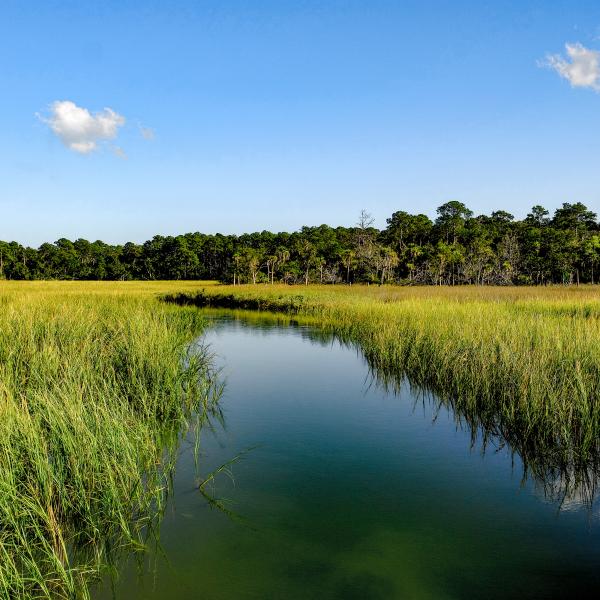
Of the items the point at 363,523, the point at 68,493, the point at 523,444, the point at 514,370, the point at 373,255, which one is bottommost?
the point at 363,523

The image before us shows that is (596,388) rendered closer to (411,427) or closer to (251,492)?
(411,427)

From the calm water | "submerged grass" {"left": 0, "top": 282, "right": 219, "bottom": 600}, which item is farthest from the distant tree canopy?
"submerged grass" {"left": 0, "top": 282, "right": 219, "bottom": 600}

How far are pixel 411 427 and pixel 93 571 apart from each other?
5.48 metres

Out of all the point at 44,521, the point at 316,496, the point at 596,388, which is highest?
the point at 596,388

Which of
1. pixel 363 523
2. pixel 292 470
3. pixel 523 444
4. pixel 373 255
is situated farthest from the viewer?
pixel 373 255

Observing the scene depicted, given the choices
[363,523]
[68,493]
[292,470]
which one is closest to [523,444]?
[363,523]

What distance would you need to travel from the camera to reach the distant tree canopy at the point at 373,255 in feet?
178

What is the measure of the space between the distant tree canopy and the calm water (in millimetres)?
49706

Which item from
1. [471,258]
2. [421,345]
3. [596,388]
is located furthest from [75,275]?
[596,388]

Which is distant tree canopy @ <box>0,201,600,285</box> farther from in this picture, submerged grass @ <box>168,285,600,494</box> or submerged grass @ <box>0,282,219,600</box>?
submerged grass @ <box>0,282,219,600</box>

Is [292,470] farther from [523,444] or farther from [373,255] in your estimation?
[373,255]

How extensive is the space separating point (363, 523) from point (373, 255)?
54.2m

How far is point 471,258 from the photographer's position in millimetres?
55625

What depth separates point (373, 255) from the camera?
57781 mm
